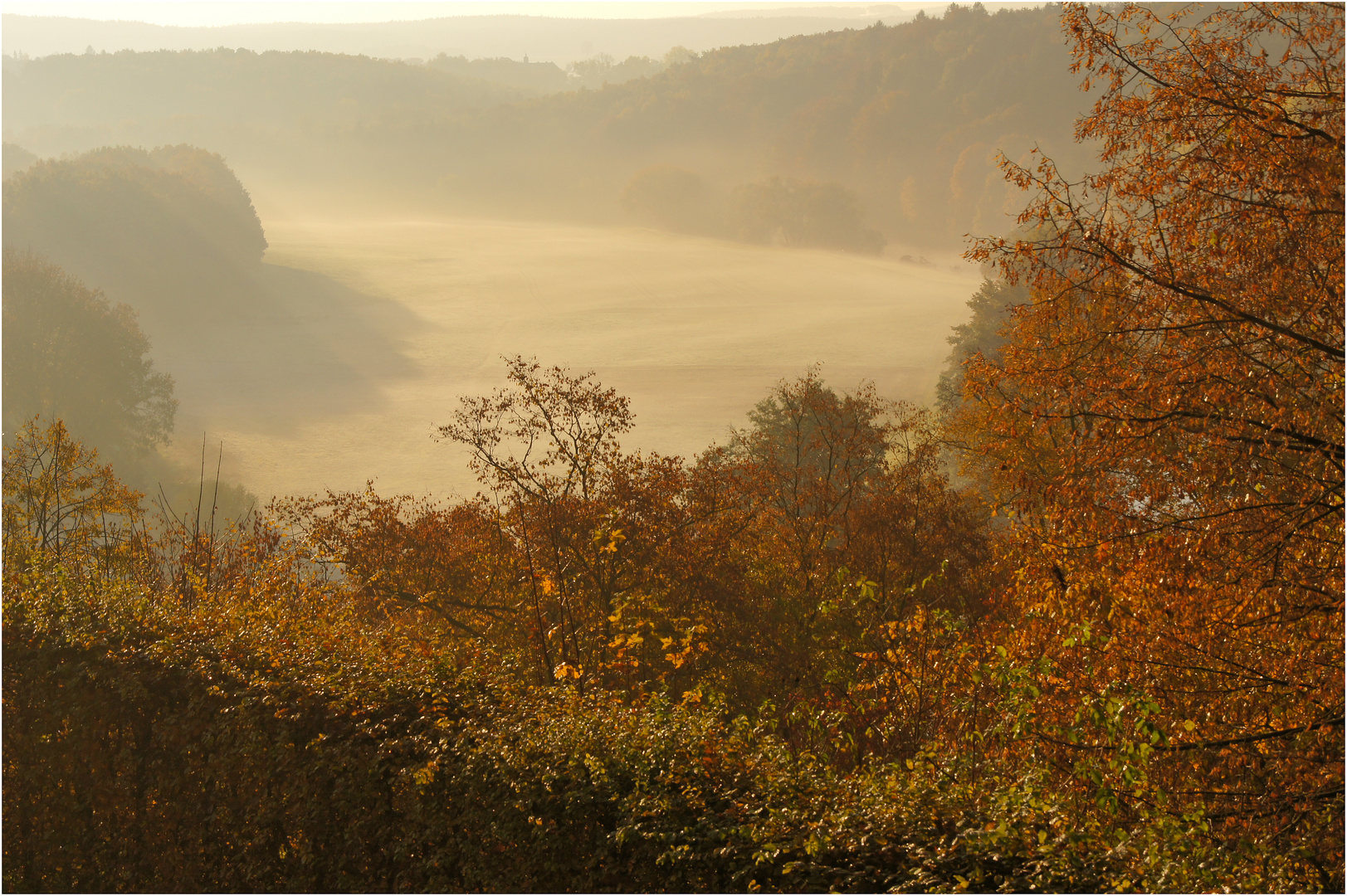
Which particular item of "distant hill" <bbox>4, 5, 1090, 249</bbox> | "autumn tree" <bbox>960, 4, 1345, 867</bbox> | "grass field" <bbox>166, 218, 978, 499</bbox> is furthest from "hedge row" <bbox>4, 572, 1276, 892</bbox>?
"distant hill" <bbox>4, 5, 1090, 249</bbox>

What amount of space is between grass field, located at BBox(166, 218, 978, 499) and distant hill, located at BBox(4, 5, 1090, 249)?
128ft

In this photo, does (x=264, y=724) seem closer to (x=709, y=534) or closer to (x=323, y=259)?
(x=709, y=534)

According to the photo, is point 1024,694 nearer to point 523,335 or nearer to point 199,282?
point 523,335

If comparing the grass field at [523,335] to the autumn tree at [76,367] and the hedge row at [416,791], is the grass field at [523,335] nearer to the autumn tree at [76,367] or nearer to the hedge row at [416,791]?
the autumn tree at [76,367]

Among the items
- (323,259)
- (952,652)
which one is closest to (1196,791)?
(952,652)

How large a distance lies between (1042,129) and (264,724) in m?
167

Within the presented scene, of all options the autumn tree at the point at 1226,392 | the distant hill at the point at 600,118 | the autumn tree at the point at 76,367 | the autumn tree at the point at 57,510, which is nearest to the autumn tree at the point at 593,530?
the autumn tree at the point at 1226,392

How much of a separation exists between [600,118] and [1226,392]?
7427 inches

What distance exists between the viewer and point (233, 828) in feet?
22.0

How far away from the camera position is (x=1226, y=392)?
715 centimetres

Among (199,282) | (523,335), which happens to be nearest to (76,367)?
(199,282)

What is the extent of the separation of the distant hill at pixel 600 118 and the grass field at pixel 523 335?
128ft

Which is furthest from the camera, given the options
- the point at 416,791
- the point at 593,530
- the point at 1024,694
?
the point at 593,530

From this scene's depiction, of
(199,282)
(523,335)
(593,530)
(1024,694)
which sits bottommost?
(593,530)
